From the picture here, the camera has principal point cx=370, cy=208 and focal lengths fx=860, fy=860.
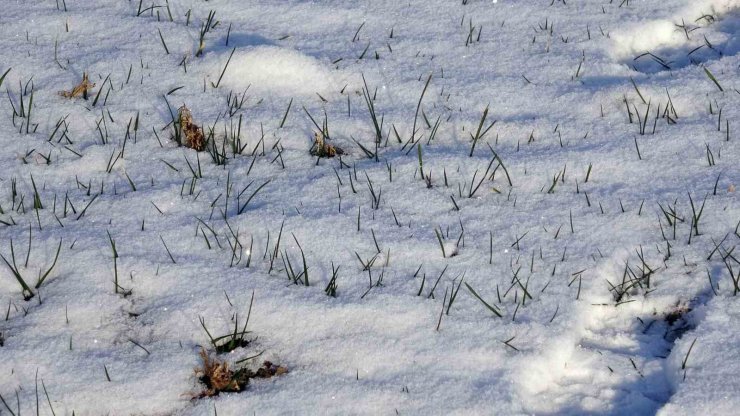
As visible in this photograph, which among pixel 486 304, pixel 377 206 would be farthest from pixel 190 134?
pixel 486 304

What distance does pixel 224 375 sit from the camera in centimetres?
280

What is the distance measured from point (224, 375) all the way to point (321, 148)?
53.9 inches

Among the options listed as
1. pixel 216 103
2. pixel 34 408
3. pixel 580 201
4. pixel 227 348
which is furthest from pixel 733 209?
pixel 34 408

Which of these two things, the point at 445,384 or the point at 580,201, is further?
the point at 580,201

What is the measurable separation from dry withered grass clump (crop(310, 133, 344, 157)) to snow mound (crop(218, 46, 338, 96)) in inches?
19.0

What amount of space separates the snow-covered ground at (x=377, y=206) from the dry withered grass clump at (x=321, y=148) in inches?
1.8

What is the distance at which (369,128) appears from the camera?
405 cm

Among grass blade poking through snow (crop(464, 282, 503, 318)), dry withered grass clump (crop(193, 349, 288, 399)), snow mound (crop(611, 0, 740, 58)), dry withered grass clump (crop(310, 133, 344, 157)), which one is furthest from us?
snow mound (crop(611, 0, 740, 58))

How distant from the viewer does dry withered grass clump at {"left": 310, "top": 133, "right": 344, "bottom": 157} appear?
3.88 m

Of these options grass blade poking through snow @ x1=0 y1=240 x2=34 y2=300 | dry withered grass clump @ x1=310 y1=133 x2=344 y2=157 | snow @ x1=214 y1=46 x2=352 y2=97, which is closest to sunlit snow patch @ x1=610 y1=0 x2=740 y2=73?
snow @ x1=214 y1=46 x2=352 y2=97

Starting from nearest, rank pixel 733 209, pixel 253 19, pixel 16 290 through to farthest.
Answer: pixel 16 290 → pixel 733 209 → pixel 253 19

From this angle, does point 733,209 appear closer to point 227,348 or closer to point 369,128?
point 369,128

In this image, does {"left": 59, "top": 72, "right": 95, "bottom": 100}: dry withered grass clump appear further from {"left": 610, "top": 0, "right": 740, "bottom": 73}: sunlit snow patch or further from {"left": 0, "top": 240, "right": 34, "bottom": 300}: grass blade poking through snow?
{"left": 610, "top": 0, "right": 740, "bottom": 73}: sunlit snow patch

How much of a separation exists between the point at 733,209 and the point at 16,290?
275cm
